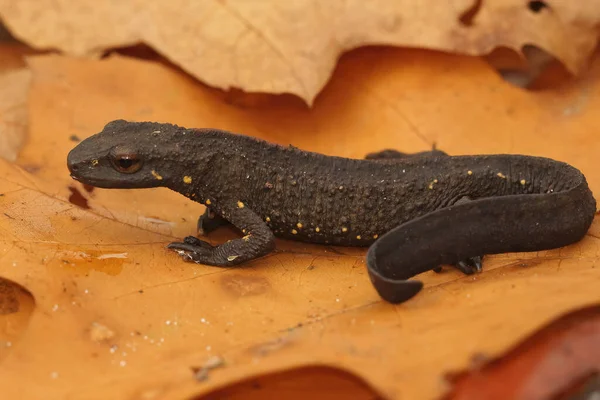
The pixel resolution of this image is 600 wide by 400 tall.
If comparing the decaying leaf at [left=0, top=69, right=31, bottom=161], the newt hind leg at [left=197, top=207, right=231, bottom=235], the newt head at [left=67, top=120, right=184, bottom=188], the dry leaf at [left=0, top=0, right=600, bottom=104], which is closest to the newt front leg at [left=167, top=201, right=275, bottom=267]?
the newt hind leg at [left=197, top=207, right=231, bottom=235]

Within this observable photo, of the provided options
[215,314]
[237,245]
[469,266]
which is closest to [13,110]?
[237,245]

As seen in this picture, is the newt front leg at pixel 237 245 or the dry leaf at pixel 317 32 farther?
the dry leaf at pixel 317 32

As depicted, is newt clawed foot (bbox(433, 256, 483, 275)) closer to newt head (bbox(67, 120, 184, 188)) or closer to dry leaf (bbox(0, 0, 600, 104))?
dry leaf (bbox(0, 0, 600, 104))

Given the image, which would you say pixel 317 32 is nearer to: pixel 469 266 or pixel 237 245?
pixel 237 245

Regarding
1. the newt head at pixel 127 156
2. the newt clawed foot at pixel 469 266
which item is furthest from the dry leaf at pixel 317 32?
the newt clawed foot at pixel 469 266

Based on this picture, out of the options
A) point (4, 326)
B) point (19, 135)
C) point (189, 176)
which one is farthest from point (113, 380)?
point (19, 135)

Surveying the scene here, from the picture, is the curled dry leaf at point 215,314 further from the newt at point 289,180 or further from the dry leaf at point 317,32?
the dry leaf at point 317,32
